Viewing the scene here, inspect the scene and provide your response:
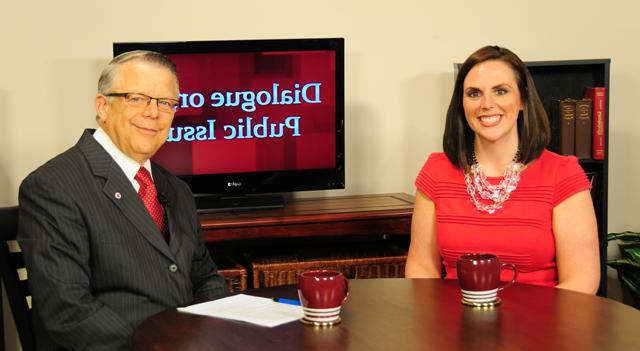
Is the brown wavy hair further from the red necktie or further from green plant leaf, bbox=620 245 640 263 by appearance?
green plant leaf, bbox=620 245 640 263

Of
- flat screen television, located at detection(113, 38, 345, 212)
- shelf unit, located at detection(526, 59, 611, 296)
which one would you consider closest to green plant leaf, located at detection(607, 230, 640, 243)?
shelf unit, located at detection(526, 59, 611, 296)

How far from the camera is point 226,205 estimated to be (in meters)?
3.50

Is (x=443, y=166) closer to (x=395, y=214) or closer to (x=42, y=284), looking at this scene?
(x=395, y=214)

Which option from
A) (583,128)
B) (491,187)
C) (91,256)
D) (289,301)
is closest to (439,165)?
(491,187)

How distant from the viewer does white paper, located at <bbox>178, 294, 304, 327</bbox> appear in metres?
1.90

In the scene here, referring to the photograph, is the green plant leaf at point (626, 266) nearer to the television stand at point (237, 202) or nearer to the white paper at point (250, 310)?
the television stand at point (237, 202)

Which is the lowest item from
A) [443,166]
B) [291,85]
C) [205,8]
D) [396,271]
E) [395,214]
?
[396,271]

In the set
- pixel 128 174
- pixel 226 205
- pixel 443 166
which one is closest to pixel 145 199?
pixel 128 174

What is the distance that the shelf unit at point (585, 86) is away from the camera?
12.3 feet

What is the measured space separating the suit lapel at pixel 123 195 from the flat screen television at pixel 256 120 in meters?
1.17

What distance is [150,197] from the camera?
7.77 feet

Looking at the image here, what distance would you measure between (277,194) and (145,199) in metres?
1.43

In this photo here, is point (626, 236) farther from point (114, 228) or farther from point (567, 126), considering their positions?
point (114, 228)

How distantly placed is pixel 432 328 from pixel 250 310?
1.34 ft
